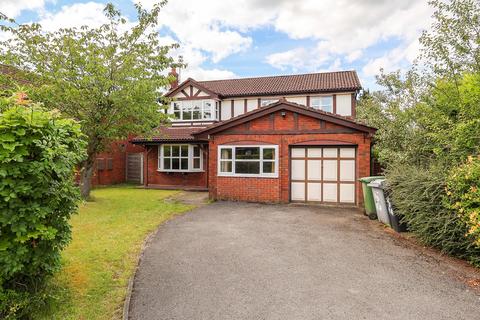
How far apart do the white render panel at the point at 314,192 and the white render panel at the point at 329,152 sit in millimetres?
1168

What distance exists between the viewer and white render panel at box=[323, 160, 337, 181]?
1125cm

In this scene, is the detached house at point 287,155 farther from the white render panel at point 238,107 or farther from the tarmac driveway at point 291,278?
the white render panel at point 238,107

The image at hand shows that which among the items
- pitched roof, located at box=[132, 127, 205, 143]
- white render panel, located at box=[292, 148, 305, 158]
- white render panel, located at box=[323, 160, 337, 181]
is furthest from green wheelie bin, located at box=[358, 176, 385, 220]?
pitched roof, located at box=[132, 127, 205, 143]

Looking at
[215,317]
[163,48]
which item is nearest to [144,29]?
[163,48]

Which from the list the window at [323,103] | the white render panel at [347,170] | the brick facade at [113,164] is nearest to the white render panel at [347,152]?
the white render panel at [347,170]

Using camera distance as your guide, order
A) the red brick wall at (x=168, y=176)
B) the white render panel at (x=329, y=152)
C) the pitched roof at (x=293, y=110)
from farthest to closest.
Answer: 1. the red brick wall at (x=168, y=176)
2. the white render panel at (x=329, y=152)
3. the pitched roof at (x=293, y=110)

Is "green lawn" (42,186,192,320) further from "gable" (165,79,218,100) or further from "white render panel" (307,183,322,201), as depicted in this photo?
"gable" (165,79,218,100)

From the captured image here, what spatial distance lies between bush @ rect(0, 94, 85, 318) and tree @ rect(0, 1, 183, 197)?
705cm

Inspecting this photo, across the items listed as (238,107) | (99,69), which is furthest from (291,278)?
(238,107)

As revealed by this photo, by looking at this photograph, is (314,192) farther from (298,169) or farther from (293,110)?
(293,110)

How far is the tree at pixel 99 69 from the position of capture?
973 centimetres

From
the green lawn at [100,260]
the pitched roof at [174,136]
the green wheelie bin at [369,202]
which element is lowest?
the green lawn at [100,260]

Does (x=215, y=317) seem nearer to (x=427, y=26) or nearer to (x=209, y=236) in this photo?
(x=209, y=236)

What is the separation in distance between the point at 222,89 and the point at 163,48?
862cm
